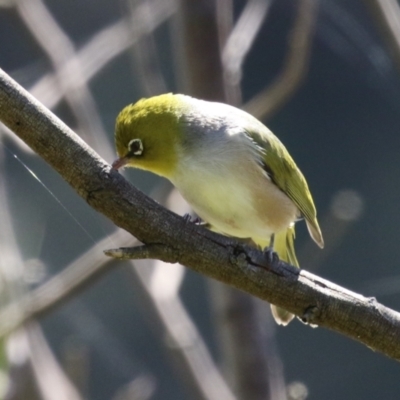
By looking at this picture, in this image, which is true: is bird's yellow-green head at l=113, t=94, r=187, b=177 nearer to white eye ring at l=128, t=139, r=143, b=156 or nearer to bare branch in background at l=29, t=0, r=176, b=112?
white eye ring at l=128, t=139, r=143, b=156

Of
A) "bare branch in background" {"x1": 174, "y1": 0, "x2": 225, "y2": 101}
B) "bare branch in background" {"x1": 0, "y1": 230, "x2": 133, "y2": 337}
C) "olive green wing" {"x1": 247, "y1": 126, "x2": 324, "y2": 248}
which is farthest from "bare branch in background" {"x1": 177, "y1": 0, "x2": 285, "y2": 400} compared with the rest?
"bare branch in background" {"x1": 0, "y1": 230, "x2": 133, "y2": 337}

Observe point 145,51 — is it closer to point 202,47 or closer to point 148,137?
point 202,47

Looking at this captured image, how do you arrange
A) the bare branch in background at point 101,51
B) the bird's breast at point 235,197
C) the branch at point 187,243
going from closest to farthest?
the branch at point 187,243 < the bird's breast at point 235,197 < the bare branch in background at point 101,51

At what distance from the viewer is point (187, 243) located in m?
2.49

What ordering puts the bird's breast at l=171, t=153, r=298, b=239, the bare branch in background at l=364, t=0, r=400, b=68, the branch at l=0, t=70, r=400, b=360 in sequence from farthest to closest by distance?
1. the bird's breast at l=171, t=153, r=298, b=239
2. the bare branch in background at l=364, t=0, r=400, b=68
3. the branch at l=0, t=70, r=400, b=360

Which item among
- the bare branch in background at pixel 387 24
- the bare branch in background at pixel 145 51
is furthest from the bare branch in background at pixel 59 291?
the bare branch in background at pixel 387 24

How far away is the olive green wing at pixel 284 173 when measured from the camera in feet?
11.7

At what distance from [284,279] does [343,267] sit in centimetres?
428

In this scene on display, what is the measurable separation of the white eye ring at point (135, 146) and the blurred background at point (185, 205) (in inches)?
20.3

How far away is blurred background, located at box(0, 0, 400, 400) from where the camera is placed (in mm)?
3822

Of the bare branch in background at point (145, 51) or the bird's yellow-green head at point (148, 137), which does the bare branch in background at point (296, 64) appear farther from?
the bird's yellow-green head at point (148, 137)

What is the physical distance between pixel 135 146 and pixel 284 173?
2.42 ft

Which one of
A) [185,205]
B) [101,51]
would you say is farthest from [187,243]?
[101,51]

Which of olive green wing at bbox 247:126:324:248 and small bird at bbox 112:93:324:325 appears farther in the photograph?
olive green wing at bbox 247:126:324:248
